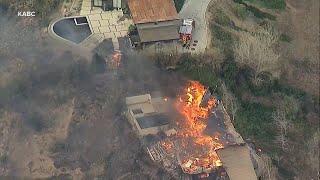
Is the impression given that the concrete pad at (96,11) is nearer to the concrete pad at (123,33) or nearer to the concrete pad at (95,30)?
the concrete pad at (95,30)

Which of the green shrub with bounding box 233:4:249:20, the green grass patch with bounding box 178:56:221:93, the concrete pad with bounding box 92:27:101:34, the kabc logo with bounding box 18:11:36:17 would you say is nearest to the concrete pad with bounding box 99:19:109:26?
the concrete pad with bounding box 92:27:101:34

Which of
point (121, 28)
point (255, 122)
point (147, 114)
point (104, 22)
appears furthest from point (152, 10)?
point (255, 122)

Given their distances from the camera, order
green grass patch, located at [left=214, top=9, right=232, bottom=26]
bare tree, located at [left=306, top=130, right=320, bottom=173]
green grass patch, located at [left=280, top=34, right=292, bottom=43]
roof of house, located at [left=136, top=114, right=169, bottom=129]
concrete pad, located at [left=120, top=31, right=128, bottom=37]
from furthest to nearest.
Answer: green grass patch, located at [left=280, top=34, right=292, bottom=43]
green grass patch, located at [left=214, top=9, right=232, bottom=26]
concrete pad, located at [left=120, top=31, right=128, bottom=37]
bare tree, located at [left=306, top=130, right=320, bottom=173]
roof of house, located at [left=136, top=114, right=169, bottom=129]

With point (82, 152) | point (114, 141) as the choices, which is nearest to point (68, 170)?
point (82, 152)

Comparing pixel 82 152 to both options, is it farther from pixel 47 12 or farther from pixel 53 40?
pixel 47 12

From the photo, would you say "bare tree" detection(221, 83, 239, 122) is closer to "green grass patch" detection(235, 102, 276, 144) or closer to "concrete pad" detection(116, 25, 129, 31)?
"green grass patch" detection(235, 102, 276, 144)
